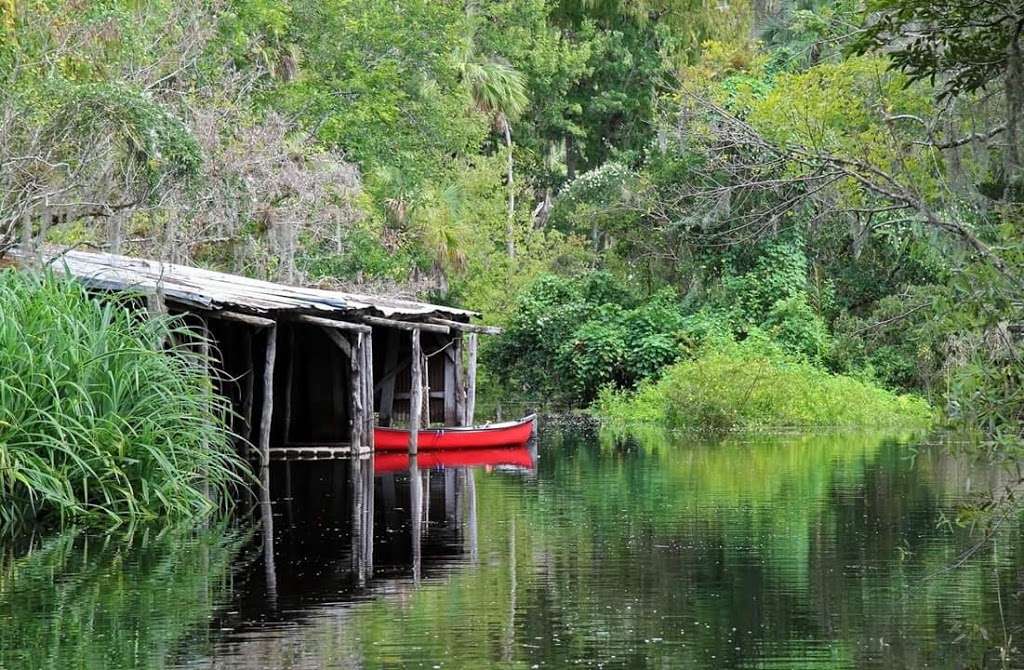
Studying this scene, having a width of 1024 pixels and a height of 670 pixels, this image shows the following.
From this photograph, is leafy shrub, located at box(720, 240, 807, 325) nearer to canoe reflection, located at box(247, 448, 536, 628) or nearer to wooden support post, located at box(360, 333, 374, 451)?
canoe reflection, located at box(247, 448, 536, 628)

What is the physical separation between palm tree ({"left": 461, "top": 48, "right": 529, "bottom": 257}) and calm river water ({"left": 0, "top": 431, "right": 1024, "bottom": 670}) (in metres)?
26.4

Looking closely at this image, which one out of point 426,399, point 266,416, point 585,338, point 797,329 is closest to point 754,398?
point 797,329

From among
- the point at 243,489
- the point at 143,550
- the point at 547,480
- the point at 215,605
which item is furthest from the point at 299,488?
the point at 215,605

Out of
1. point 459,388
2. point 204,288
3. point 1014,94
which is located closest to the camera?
point 1014,94

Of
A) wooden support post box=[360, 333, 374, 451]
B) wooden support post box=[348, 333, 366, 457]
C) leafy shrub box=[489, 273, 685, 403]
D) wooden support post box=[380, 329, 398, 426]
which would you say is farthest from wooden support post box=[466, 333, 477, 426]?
leafy shrub box=[489, 273, 685, 403]

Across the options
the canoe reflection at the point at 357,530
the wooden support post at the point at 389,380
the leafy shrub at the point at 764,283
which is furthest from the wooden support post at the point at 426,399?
the leafy shrub at the point at 764,283

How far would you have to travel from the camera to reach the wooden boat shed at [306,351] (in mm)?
21891

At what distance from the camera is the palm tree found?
149 ft

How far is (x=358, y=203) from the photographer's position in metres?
34.8

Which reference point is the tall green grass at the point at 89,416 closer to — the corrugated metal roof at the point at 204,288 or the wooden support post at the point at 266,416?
the corrugated metal roof at the point at 204,288

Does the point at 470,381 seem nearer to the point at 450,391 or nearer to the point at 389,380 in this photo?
the point at 450,391

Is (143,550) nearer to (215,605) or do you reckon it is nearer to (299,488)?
(215,605)

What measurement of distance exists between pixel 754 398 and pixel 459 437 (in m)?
8.30

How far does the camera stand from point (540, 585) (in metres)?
12.2
